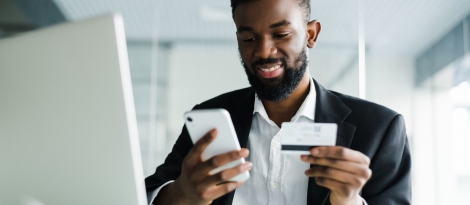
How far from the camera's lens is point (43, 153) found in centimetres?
71

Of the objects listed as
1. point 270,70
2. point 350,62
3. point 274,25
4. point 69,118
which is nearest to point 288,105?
point 270,70

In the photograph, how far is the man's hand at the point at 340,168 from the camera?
0.84 meters

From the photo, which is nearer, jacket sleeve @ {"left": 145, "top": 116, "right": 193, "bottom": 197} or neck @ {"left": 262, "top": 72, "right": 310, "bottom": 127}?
jacket sleeve @ {"left": 145, "top": 116, "right": 193, "bottom": 197}

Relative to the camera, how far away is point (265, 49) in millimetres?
1309

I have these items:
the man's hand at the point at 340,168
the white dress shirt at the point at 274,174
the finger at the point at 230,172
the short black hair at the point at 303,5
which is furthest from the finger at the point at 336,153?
the short black hair at the point at 303,5

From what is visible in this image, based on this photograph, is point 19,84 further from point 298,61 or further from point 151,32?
point 151,32

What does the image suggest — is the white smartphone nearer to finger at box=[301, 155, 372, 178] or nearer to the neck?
finger at box=[301, 155, 372, 178]

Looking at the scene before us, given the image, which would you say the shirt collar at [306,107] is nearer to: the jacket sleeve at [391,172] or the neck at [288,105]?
the neck at [288,105]

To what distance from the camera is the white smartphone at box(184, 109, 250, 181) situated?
849mm

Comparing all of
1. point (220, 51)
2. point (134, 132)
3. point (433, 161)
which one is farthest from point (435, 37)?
point (134, 132)

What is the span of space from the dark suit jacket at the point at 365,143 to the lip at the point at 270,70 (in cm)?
13

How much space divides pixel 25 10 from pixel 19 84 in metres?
3.08

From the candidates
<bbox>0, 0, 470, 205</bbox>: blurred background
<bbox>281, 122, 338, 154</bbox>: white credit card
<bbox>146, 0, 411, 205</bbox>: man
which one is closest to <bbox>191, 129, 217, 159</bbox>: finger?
<bbox>281, 122, 338, 154</bbox>: white credit card

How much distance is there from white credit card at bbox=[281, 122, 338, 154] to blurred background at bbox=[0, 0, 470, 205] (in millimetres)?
2466
